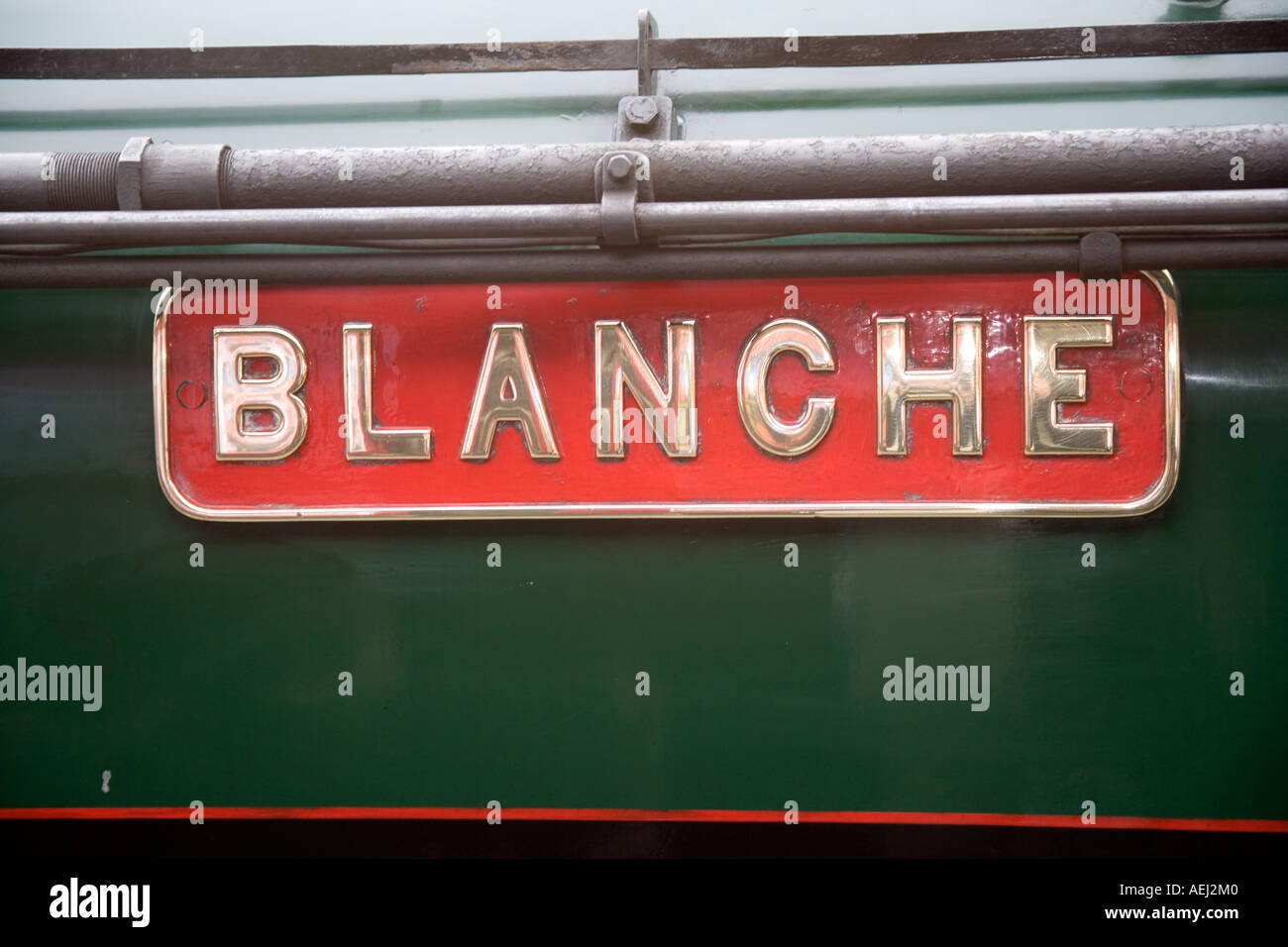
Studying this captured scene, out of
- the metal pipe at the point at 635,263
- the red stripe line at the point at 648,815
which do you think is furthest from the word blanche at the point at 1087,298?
the red stripe line at the point at 648,815

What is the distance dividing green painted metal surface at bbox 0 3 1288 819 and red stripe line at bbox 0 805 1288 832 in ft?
0.06

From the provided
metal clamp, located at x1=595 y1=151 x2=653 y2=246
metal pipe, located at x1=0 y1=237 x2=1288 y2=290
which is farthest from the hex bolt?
metal pipe, located at x1=0 y1=237 x2=1288 y2=290

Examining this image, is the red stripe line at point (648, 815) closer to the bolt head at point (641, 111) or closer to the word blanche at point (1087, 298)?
the word blanche at point (1087, 298)

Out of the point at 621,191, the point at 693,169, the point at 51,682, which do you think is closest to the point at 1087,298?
the point at 693,169

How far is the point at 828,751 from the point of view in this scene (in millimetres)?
1866

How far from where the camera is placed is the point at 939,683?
1.84m

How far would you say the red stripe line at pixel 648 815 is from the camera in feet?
6.03
